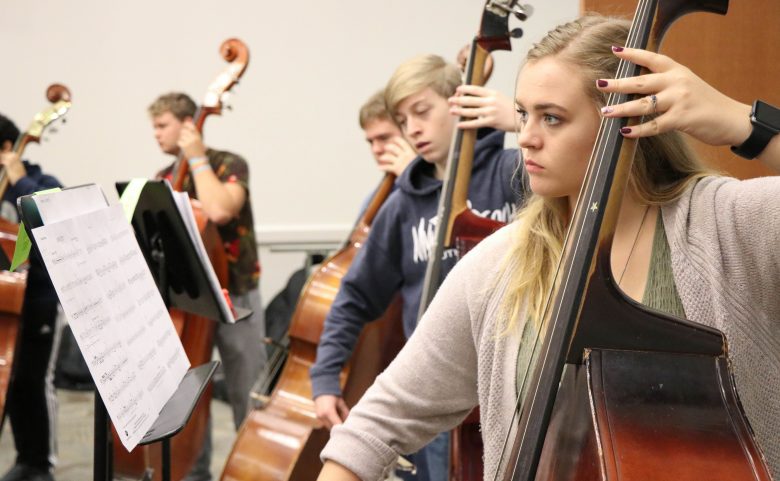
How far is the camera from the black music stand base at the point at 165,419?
1.14m

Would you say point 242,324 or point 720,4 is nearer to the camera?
point 720,4

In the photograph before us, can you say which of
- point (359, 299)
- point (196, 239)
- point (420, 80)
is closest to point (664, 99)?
point (196, 239)

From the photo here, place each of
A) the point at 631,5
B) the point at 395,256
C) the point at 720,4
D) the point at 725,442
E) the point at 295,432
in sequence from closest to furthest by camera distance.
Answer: the point at 725,442 < the point at 720,4 < the point at 631,5 < the point at 395,256 < the point at 295,432

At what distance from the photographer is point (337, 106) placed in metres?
5.10

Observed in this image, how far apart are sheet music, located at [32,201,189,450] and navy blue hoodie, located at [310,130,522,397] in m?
0.92


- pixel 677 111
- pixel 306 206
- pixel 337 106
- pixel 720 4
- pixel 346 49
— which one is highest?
pixel 720 4

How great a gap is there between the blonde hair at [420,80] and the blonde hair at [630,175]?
93cm

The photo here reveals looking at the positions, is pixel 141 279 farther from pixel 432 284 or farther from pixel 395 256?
pixel 395 256

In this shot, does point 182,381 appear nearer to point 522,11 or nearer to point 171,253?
point 171,253

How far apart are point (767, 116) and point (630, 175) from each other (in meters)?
0.20

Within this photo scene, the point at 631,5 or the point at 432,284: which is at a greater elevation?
the point at 631,5

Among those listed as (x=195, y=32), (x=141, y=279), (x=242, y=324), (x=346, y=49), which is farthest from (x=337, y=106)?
(x=141, y=279)

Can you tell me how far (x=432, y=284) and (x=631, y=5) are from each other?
27.4 inches

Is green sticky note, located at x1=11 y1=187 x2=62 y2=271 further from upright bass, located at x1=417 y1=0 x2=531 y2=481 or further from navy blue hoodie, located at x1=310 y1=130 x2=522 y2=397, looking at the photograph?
navy blue hoodie, located at x1=310 y1=130 x2=522 y2=397
